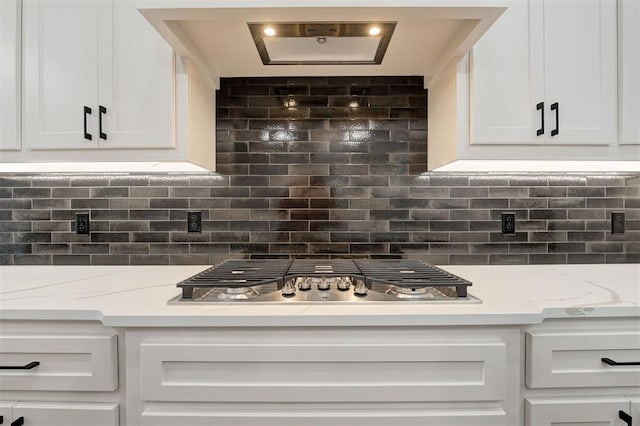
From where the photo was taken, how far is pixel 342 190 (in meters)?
1.60

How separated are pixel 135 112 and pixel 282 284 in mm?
842

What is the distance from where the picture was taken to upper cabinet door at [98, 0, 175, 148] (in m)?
1.25

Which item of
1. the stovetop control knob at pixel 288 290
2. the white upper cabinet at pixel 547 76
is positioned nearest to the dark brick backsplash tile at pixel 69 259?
the stovetop control knob at pixel 288 290

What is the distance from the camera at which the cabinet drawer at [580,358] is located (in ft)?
3.10

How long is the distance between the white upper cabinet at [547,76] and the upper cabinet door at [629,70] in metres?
0.03

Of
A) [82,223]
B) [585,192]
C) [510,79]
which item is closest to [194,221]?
[82,223]

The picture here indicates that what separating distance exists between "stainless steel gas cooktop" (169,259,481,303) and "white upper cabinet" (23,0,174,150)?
569mm

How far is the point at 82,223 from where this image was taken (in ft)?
5.23

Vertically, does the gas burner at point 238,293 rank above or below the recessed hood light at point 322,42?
below

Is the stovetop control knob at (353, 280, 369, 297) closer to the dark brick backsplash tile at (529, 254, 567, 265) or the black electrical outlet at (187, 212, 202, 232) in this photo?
the black electrical outlet at (187, 212, 202, 232)

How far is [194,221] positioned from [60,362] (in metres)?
0.76

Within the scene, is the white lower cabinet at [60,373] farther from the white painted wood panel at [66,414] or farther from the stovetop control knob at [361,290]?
the stovetop control knob at [361,290]

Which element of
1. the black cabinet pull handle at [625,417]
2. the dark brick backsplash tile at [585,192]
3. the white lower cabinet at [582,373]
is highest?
the dark brick backsplash tile at [585,192]

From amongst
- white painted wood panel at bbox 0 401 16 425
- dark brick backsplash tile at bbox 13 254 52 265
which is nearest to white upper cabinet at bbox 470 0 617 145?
white painted wood panel at bbox 0 401 16 425
